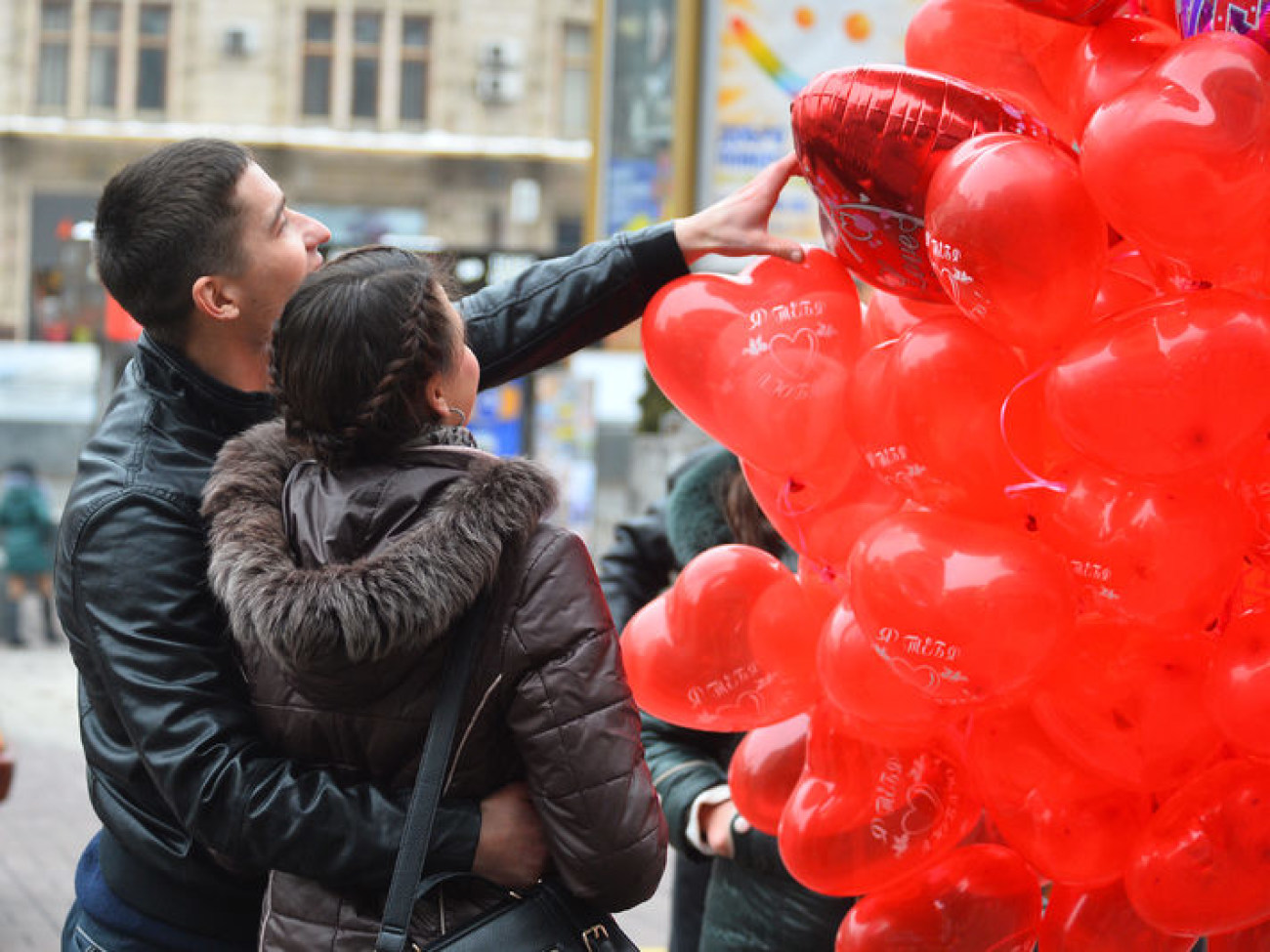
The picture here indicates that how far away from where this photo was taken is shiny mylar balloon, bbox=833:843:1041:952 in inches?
82.6

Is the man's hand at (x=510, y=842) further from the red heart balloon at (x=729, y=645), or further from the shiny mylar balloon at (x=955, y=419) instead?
the shiny mylar balloon at (x=955, y=419)

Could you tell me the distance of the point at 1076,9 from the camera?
73.5 inches

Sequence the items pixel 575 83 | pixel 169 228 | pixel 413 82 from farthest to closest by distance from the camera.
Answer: pixel 575 83 → pixel 413 82 → pixel 169 228

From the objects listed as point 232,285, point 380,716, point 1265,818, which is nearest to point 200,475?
point 232,285

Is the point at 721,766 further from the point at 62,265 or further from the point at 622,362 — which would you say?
the point at 62,265

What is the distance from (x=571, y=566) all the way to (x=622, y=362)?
2183 centimetres

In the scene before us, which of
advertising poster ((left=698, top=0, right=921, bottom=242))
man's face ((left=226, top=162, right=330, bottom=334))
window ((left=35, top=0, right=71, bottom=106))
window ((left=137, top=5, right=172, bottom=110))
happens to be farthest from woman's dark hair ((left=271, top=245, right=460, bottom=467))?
window ((left=35, top=0, right=71, bottom=106))

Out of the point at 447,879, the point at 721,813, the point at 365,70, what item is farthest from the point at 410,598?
the point at 365,70

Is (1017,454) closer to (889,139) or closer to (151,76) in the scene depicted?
(889,139)

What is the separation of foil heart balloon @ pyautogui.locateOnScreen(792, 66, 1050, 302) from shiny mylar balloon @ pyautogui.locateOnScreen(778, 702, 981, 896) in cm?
62

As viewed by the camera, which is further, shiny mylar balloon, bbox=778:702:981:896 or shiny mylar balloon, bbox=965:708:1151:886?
shiny mylar balloon, bbox=778:702:981:896

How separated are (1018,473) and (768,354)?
1.18ft

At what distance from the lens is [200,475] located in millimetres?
2105

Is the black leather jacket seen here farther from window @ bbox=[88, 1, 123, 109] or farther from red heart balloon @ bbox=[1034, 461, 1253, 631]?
window @ bbox=[88, 1, 123, 109]
